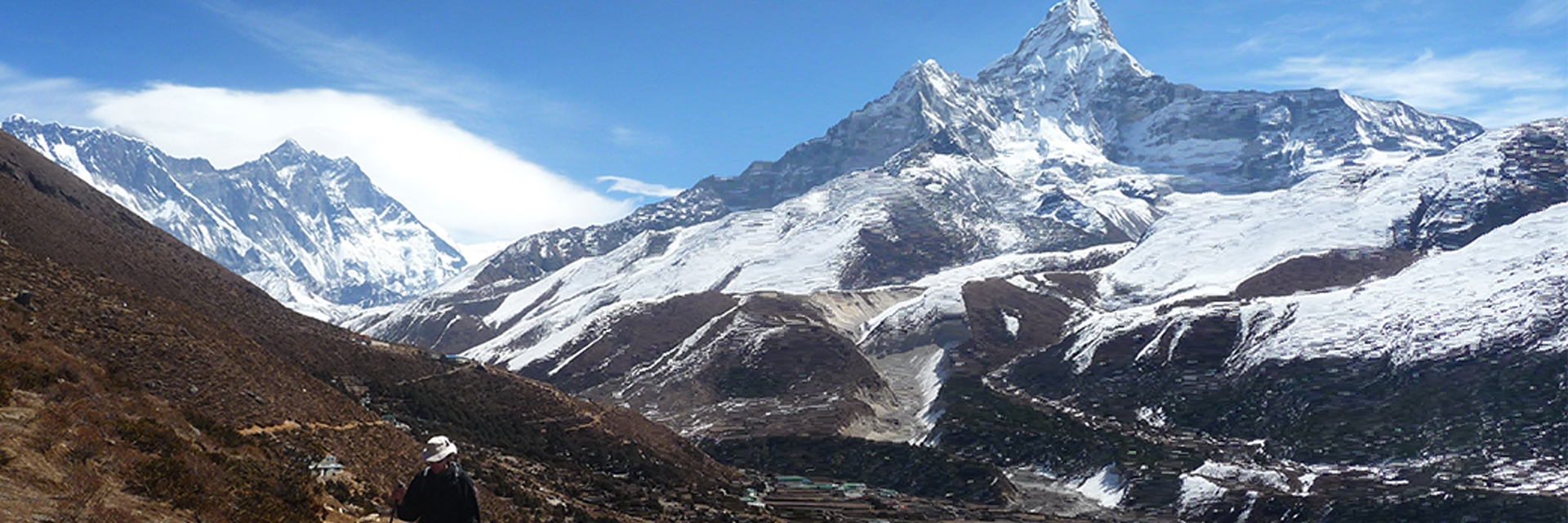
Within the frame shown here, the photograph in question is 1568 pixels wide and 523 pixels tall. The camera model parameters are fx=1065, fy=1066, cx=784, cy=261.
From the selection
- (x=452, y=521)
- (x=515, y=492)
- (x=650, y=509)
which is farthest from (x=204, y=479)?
(x=650, y=509)

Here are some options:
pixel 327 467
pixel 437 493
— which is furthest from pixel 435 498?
pixel 327 467

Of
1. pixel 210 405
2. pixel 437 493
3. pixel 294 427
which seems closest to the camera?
pixel 437 493

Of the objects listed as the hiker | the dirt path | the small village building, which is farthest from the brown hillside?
the hiker

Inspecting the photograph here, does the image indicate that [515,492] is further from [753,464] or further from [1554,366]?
[1554,366]

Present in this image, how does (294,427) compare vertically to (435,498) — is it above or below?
below

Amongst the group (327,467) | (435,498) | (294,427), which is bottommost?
(327,467)

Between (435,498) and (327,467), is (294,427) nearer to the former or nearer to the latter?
(327,467)

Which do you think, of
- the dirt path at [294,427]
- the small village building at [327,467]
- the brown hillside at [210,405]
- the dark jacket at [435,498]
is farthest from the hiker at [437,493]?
the dirt path at [294,427]

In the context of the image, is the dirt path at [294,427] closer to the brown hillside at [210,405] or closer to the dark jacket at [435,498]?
the brown hillside at [210,405]
